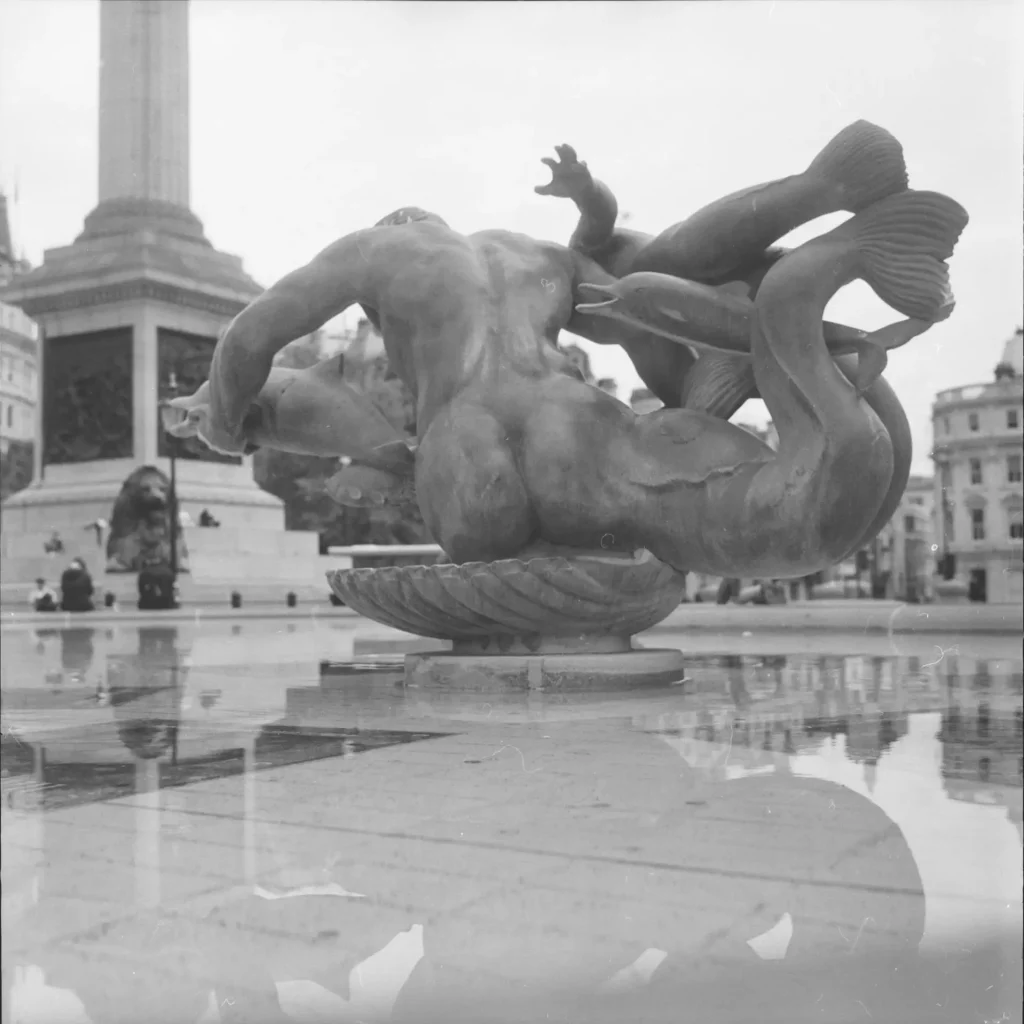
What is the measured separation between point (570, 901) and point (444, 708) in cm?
251

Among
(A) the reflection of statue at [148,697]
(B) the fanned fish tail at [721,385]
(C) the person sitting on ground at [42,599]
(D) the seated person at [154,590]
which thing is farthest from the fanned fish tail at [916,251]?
(C) the person sitting on ground at [42,599]

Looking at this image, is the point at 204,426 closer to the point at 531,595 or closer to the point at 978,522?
the point at 531,595

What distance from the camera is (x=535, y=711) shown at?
405cm

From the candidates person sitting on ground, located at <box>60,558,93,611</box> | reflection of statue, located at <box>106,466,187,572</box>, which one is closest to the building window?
person sitting on ground, located at <box>60,558,93,611</box>

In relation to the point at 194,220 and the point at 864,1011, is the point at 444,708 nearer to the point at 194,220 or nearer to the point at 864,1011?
the point at 864,1011

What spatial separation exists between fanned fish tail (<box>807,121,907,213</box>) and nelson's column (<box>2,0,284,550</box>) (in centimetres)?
2058

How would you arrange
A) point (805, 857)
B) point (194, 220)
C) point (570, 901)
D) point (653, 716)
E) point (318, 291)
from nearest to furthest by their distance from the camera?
point (570, 901)
point (805, 857)
point (653, 716)
point (318, 291)
point (194, 220)

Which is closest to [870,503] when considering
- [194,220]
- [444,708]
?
[444,708]

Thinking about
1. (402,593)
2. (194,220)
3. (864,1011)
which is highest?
Answer: (194,220)

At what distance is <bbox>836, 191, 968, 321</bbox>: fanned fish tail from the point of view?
14.1 feet

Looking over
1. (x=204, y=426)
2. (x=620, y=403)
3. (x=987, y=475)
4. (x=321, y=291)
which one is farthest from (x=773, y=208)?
(x=987, y=475)

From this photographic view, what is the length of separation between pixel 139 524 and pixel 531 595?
1886 cm

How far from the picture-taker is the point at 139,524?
22219mm

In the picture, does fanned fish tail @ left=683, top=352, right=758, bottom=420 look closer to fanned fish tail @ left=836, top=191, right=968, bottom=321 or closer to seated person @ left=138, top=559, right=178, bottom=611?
fanned fish tail @ left=836, top=191, right=968, bottom=321
